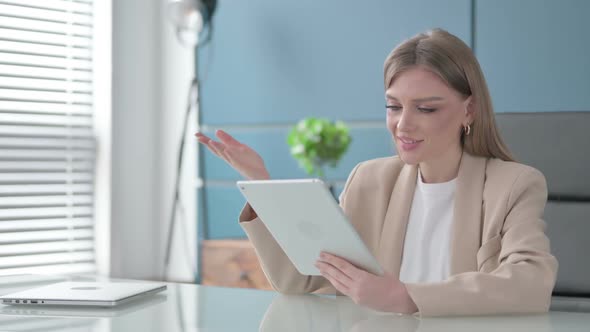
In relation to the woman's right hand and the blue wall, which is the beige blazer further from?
the blue wall

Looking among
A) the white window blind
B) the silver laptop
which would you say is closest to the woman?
the silver laptop

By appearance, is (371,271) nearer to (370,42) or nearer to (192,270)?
(370,42)

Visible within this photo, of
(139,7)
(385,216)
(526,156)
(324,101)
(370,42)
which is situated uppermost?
(139,7)

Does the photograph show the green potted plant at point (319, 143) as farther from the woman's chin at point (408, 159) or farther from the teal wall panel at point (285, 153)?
the woman's chin at point (408, 159)

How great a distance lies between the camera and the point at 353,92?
3.86m

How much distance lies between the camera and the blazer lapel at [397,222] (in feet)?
5.64

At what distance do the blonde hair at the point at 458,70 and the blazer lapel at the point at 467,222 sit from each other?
0.08 m

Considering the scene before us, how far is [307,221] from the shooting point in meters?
1.35

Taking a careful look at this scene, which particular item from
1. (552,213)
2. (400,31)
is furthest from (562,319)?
(400,31)

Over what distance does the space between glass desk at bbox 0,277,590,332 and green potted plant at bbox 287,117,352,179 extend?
6.47 ft

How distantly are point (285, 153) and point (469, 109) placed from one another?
2350 millimetres

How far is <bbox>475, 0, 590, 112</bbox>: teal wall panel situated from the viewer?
10.7 ft

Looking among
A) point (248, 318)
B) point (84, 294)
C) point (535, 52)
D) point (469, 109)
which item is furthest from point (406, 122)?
point (535, 52)

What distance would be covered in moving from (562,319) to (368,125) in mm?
2557
